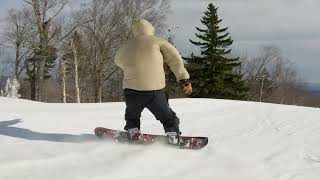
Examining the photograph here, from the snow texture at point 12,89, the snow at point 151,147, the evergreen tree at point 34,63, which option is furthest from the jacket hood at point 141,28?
the snow texture at point 12,89

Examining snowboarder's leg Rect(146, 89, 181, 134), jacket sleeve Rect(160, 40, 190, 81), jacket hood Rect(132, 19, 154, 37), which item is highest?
jacket hood Rect(132, 19, 154, 37)

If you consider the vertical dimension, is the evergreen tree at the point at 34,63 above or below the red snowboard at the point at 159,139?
above

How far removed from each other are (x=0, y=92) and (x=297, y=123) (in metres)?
32.9

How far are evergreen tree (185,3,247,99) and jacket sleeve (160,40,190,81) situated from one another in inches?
1511

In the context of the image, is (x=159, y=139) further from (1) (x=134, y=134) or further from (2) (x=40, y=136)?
(2) (x=40, y=136)

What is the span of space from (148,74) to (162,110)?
41cm

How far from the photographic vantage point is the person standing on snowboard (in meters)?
5.07

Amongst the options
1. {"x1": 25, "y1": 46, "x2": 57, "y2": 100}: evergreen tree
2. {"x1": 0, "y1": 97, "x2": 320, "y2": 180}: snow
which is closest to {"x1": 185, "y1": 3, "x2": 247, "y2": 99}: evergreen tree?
{"x1": 25, "y1": 46, "x2": 57, "y2": 100}: evergreen tree

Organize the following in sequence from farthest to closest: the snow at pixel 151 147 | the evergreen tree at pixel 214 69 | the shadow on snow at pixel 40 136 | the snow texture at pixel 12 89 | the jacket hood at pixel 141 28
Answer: the evergreen tree at pixel 214 69 → the snow texture at pixel 12 89 → the shadow on snow at pixel 40 136 → the jacket hood at pixel 141 28 → the snow at pixel 151 147

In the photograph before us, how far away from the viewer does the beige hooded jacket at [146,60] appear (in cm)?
506

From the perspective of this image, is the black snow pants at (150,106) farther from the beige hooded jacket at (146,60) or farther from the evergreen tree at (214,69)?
the evergreen tree at (214,69)

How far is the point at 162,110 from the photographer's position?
510 centimetres

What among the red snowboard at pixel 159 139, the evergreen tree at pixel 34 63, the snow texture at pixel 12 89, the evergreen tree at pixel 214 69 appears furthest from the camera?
the evergreen tree at pixel 214 69

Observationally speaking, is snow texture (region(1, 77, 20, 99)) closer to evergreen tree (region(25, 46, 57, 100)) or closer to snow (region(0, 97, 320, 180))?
evergreen tree (region(25, 46, 57, 100))
